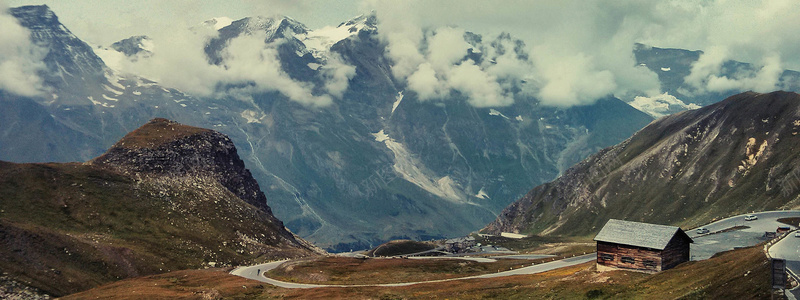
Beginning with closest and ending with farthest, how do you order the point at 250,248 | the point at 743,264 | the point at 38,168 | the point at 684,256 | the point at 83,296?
1. the point at 743,264
2. the point at 684,256
3. the point at 83,296
4. the point at 38,168
5. the point at 250,248

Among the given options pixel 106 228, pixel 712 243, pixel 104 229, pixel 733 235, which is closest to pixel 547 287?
pixel 712 243

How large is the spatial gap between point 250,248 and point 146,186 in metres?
36.5

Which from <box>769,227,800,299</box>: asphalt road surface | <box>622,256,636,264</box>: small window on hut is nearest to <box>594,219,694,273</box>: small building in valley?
<box>622,256,636,264</box>: small window on hut

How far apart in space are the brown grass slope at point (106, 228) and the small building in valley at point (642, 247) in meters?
90.4

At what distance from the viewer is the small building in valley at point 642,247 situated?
281ft

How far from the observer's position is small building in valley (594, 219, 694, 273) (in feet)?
281

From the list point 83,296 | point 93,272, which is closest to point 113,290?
point 83,296

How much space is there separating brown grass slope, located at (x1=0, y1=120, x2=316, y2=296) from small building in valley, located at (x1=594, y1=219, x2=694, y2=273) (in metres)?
90.4

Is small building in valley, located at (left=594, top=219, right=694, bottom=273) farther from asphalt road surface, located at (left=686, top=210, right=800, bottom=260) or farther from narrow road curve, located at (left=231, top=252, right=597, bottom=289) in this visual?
narrow road curve, located at (left=231, top=252, right=597, bottom=289)

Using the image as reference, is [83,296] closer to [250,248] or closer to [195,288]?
[195,288]

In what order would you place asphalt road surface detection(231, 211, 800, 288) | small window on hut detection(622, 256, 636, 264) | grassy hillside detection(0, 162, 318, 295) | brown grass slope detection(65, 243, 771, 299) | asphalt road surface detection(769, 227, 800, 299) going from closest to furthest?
brown grass slope detection(65, 243, 771, 299), asphalt road surface detection(769, 227, 800, 299), small window on hut detection(622, 256, 636, 264), asphalt road surface detection(231, 211, 800, 288), grassy hillside detection(0, 162, 318, 295)

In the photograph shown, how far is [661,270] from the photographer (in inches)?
3349

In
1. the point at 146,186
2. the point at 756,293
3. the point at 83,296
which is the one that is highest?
the point at 146,186

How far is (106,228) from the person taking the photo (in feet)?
514
